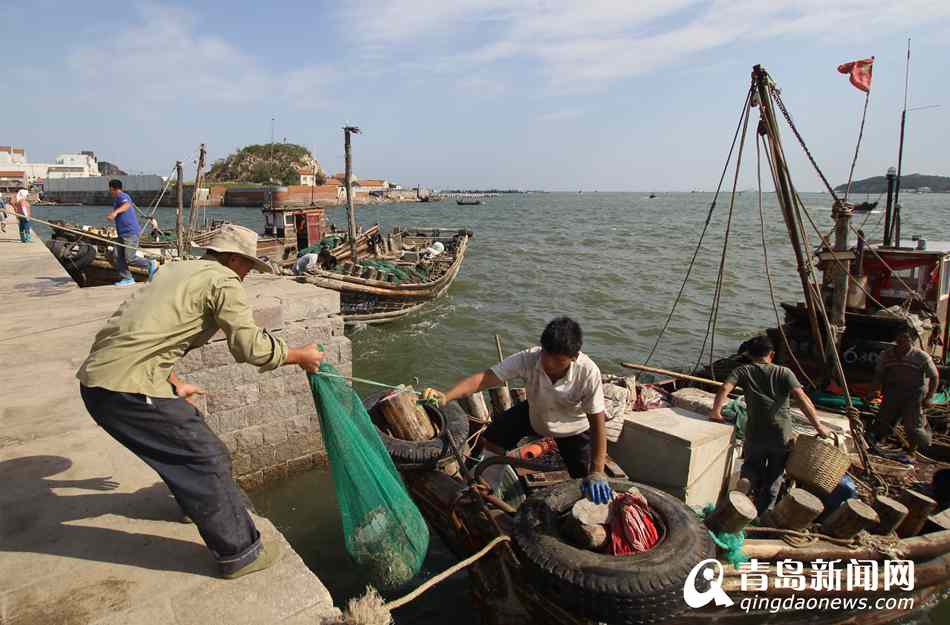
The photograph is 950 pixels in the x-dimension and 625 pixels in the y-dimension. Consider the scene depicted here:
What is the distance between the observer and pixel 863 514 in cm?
414

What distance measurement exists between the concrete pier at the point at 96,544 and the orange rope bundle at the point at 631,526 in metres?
1.68

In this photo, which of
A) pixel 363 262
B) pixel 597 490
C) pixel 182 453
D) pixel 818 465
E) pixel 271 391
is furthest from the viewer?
pixel 363 262

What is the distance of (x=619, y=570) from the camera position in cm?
306

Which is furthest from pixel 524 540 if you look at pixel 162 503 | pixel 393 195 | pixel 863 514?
pixel 393 195

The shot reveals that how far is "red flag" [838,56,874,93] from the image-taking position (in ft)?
27.0

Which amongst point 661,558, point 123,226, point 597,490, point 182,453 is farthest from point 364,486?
point 123,226

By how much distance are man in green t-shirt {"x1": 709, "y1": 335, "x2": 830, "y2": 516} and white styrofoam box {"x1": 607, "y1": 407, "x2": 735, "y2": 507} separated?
53cm

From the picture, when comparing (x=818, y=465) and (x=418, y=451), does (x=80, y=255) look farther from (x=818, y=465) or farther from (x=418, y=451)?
(x=818, y=465)

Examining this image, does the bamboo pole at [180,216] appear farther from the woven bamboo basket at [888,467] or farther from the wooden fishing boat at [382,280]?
the woven bamboo basket at [888,467]

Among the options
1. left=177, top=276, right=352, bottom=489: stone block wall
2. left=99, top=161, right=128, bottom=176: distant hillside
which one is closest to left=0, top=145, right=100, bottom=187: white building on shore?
left=99, top=161, right=128, bottom=176: distant hillside

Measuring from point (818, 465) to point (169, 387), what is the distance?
5.20m

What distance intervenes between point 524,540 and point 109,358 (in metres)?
2.53

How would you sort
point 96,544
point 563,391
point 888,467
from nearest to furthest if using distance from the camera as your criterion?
1. point 96,544
2. point 563,391
3. point 888,467

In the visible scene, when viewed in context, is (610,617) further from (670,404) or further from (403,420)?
(670,404)
